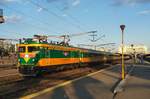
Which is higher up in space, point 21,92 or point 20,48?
point 20,48

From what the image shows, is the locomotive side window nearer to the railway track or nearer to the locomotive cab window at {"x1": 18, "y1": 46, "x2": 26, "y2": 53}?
the locomotive cab window at {"x1": 18, "y1": 46, "x2": 26, "y2": 53}

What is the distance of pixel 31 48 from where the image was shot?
27.4 m

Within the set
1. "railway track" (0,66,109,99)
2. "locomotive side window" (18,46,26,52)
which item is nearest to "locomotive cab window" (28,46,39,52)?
"locomotive side window" (18,46,26,52)

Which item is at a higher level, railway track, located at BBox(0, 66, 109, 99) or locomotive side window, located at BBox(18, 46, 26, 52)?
locomotive side window, located at BBox(18, 46, 26, 52)

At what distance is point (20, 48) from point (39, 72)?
2.77 metres

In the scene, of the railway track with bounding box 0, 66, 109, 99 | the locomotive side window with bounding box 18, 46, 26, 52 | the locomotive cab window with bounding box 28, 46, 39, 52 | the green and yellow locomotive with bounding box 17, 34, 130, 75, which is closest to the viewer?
the railway track with bounding box 0, 66, 109, 99

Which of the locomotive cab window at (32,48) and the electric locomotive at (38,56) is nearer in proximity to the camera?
the electric locomotive at (38,56)

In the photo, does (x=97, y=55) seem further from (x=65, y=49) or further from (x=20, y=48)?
(x=20, y=48)

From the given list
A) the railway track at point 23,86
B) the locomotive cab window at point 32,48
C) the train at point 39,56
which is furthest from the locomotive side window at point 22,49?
the railway track at point 23,86

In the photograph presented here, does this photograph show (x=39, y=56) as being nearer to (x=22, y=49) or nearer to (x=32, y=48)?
(x=32, y=48)

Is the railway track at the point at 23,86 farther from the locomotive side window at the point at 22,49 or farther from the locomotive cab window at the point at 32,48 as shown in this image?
the locomotive side window at the point at 22,49

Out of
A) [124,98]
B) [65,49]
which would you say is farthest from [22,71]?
[124,98]

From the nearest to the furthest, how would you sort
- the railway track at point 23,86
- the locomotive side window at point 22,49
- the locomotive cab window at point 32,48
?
the railway track at point 23,86, the locomotive cab window at point 32,48, the locomotive side window at point 22,49

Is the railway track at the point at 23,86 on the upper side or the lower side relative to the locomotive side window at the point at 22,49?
lower
